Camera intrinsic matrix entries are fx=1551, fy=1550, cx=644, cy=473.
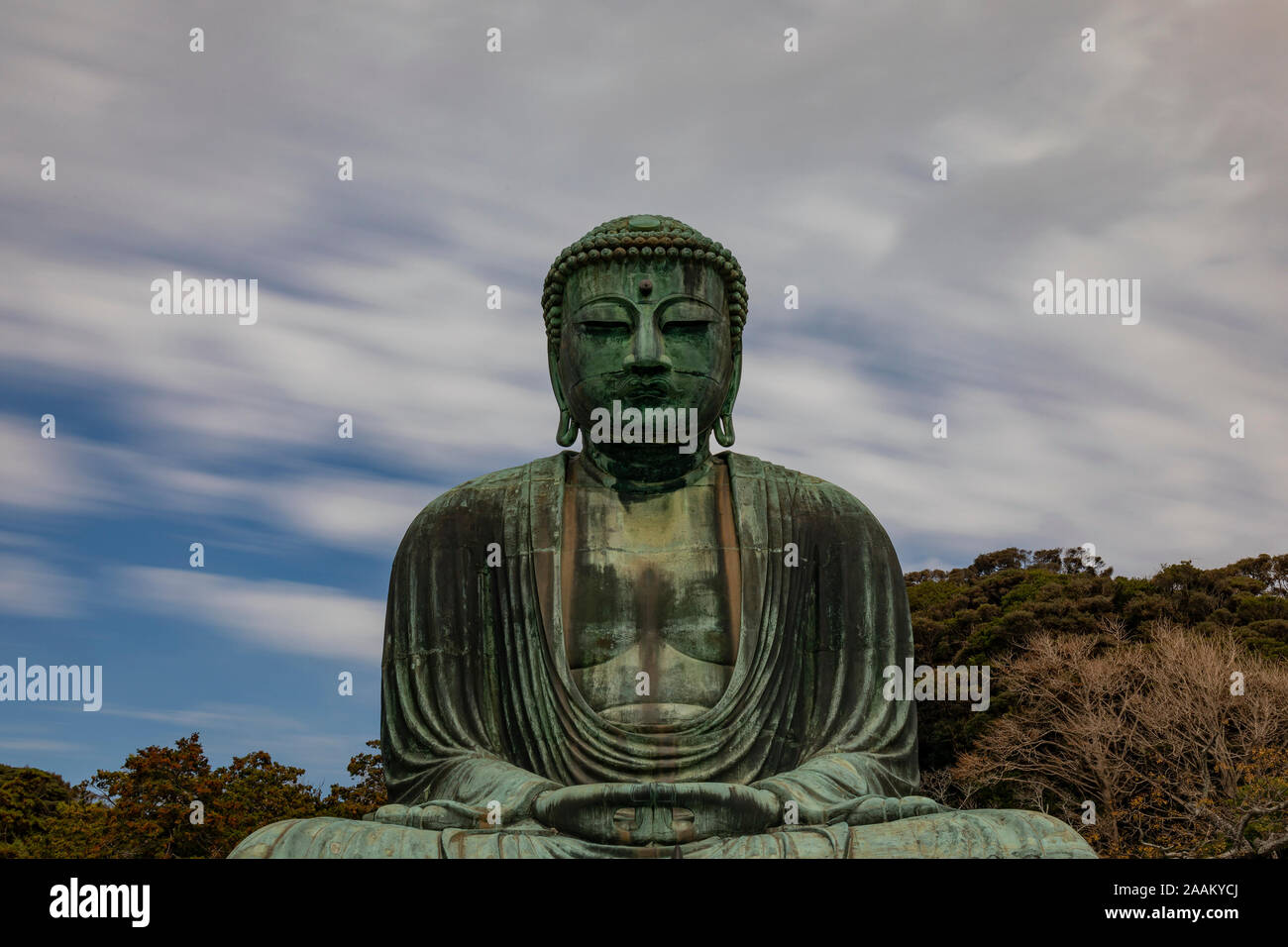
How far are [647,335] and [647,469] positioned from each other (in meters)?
0.82

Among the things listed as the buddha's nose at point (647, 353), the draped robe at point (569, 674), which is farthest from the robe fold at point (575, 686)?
the buddha's nose at point (647, 353)

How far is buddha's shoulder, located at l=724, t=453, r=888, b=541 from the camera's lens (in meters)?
9.11

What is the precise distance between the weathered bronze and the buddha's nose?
0.05 ft

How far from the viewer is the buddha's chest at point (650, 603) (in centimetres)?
846

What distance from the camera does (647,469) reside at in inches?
359

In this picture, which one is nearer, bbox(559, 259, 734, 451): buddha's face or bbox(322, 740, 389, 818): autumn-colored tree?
bbox(559, 259, 734, 451): buddha's face

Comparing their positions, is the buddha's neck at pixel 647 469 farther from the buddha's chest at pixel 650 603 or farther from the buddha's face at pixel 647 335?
the buddha's face at pixel 647 335

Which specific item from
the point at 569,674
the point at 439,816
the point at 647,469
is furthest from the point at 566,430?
the point at 439,816

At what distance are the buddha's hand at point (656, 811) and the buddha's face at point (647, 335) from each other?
2501 millimetres

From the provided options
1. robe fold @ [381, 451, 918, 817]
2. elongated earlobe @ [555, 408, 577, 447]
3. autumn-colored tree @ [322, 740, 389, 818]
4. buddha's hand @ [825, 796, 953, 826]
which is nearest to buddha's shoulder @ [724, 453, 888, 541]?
robe fold @ [381, 451, 918, 817]

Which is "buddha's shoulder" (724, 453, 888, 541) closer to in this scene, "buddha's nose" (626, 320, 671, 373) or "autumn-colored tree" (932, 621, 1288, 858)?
"buddha's nose" (626, 320, 671, 373)
